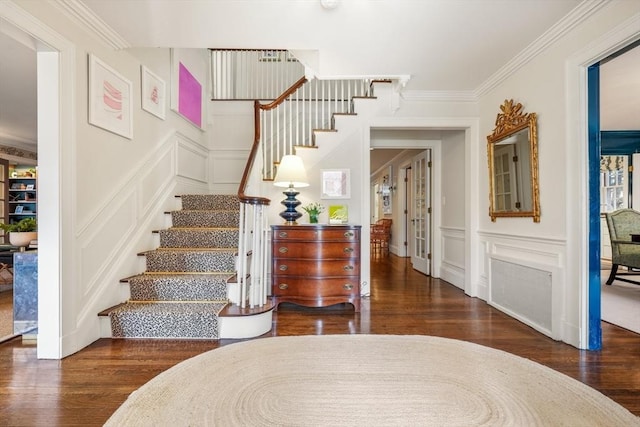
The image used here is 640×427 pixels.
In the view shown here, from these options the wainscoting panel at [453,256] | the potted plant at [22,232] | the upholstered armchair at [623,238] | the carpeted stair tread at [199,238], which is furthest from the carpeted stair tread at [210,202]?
the upholstered armchair at [623,238]

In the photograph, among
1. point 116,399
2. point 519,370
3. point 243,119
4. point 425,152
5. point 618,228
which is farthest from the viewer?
point 425,152

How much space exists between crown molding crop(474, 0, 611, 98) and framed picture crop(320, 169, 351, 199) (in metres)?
1.91

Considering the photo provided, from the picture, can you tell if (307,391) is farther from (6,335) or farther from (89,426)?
(6,335)

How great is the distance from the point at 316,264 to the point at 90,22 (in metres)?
2.77

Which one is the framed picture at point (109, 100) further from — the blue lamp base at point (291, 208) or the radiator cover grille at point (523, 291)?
the radiator cover grille at point (523, 291)

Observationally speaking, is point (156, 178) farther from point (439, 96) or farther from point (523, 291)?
point (523, 291)

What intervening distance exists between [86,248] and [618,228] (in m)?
6.47

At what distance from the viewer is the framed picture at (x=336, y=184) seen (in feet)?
12.3

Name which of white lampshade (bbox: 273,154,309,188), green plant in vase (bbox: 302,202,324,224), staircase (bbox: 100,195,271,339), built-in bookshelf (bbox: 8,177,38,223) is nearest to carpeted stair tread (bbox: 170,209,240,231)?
staircase (bbox: 100,195,271,339)

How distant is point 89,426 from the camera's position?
141 centimetres

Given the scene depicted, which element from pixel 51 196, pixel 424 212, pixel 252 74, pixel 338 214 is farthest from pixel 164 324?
pixel 424 212

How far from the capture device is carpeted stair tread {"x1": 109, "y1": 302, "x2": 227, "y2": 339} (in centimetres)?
239

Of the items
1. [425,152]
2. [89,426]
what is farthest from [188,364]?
[425,152]

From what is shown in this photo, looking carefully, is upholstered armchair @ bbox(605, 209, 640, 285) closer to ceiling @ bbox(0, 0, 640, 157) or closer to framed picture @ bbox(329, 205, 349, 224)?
ceiling @ bbox(0, 0, 640, 157)
